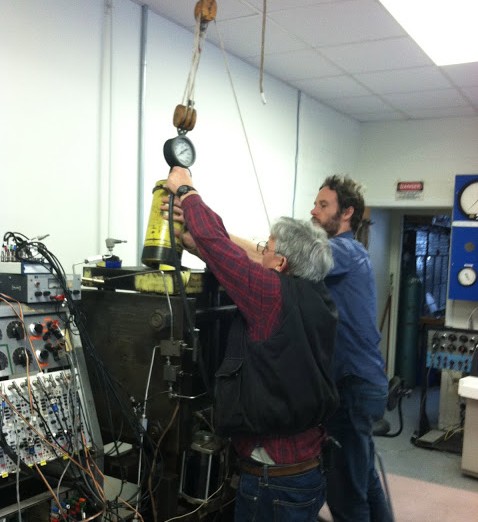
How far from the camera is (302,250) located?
1.61 metres

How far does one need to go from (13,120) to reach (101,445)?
1.28 metres

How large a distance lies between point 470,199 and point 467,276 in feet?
1.99

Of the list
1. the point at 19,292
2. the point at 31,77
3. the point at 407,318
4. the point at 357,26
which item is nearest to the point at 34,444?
the point at 19,292

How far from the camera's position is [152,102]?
2.82m

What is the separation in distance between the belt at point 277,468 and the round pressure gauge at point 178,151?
92 centimetres

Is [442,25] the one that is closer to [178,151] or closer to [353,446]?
[178,151]

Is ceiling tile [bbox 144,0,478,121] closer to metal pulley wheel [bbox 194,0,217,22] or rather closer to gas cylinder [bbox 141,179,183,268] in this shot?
metal pulley wheel [bbox 194,0,217,22]

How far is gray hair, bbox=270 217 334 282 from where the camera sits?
1611 mm

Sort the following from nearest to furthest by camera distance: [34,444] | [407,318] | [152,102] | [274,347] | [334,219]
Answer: [274,347] < [34,444] < [334,219] < [152,102] < [407,318]

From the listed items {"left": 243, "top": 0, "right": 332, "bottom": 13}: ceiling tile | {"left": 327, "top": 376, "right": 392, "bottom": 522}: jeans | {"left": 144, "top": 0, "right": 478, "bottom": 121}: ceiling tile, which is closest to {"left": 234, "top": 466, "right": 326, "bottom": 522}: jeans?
{"left": 327, "top": 376, "right": 392, "bottom": 522}: jeans

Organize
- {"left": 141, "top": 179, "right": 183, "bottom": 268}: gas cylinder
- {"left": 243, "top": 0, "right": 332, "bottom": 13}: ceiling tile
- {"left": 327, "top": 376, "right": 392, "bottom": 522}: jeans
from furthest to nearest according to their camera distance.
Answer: {"left": 243, "top": 0, "right": 332, "bottom": 13}: ceiling tile < {"left": 327, "top": 376, "right": 392, "bottom": 522}: jeans < {"left": 141, "top": 179, "right": 183, "bottom": 268}: gas cylinder

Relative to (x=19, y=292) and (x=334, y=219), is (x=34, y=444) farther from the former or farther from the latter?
(x=334, y=219)

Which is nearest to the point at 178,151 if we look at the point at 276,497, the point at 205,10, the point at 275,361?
the point at 205,10

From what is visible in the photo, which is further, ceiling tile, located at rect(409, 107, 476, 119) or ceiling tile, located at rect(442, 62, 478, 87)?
ceiling tile, located at rect(409, 107, 476, 119)
